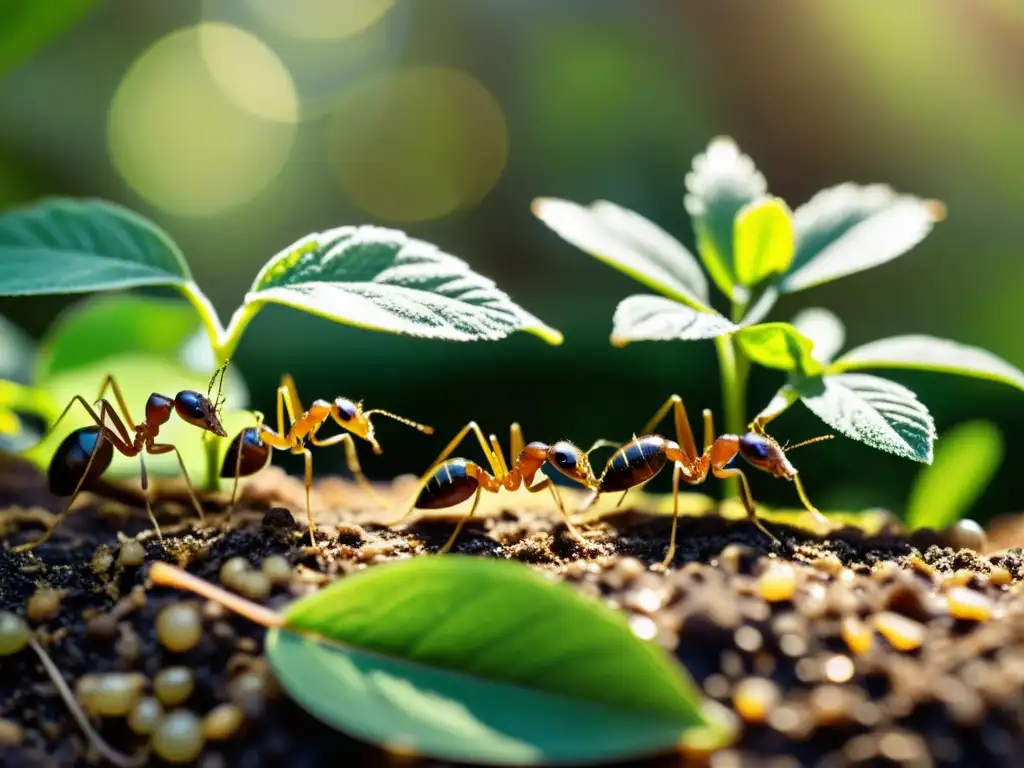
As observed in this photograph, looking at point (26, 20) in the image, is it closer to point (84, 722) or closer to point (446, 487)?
point (446, 487)

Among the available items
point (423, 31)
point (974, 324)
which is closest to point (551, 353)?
point (974, 324)

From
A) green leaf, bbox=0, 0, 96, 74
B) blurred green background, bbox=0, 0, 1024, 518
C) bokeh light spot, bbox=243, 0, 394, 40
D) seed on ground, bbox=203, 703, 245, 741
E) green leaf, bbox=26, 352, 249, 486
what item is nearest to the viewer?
seed on ground, bbox=203, 703, 245, 741

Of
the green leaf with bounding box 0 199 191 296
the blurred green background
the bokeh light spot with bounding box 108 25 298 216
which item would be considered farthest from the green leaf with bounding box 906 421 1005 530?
the bokeh light spot with bounding box 108 25 298 216

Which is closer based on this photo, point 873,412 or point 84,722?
point 84,722

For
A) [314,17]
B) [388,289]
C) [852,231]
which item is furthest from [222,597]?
[314,17]

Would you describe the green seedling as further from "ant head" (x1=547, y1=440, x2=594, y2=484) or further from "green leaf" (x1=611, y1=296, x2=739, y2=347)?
"ant head" (x1=547, y1=440, x2=594, y2=484)
